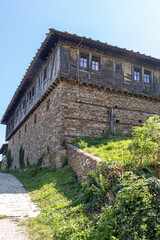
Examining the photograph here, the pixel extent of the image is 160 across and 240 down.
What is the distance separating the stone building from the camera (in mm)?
11227

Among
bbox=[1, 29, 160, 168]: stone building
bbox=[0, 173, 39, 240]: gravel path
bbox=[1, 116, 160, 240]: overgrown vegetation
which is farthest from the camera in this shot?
bbox=[1, 29, 160, 168]: stone building

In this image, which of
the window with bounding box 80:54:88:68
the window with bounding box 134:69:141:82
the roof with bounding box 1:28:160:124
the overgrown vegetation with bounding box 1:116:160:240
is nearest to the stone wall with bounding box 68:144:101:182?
the overgrown vegetation with bounding box 1:116:160:240

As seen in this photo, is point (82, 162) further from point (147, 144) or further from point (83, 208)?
point (147, 144)

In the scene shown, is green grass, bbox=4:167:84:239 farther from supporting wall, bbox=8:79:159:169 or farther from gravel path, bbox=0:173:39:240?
supporting wall, bbox=8:79:159:169

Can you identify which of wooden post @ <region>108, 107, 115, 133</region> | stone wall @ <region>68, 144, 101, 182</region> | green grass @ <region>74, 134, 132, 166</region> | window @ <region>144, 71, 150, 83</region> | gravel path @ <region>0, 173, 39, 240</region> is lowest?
gravel path @ <region>0, 173, 39, 240</region>

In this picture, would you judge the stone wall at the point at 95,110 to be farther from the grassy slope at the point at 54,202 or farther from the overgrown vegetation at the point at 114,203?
the overgrown vegetation at the point at 114,203

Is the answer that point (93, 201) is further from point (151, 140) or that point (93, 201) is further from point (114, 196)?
point (151, 140)

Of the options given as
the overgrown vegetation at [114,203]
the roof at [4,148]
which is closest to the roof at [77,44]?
the overgrown vegetation at [114,203]

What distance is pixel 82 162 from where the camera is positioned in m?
7.75

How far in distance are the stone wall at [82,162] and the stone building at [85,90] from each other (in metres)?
1.06

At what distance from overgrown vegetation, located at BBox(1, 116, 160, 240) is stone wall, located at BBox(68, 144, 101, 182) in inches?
19.3

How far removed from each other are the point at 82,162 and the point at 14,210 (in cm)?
276

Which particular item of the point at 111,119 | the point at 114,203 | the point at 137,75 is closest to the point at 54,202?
the point at 114,203

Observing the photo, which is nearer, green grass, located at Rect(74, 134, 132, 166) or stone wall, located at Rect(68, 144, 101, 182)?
green grass, located at Rect(74, 134, 132, 166)
